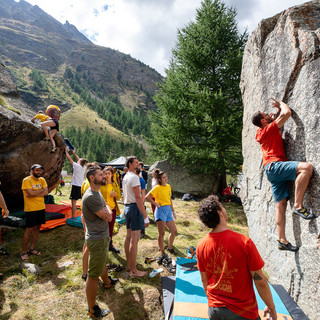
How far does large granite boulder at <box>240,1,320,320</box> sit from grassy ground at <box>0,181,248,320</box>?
224 centimetres

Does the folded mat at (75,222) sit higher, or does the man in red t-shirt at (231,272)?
the man in red t-shirt at (231,272)

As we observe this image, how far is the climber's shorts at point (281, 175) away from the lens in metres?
3.42

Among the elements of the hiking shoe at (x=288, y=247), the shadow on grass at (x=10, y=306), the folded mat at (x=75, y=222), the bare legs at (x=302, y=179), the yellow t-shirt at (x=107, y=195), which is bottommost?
the shadow on grass at (x=10, y=306)

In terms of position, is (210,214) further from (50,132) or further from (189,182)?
(189,182)

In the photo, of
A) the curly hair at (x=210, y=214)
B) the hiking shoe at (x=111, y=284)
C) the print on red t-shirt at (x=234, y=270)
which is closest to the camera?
the print on red t-shirt at (x=234, y=270)

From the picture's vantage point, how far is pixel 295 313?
10.3ft

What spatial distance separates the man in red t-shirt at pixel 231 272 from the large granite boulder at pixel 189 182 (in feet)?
37.6

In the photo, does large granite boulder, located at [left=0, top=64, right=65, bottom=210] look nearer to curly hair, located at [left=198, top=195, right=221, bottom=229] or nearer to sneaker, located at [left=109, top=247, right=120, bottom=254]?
sneaker, located at [left=109, top=247, right=120, bottom=254]

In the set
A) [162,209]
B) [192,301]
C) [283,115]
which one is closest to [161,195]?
[162,209]

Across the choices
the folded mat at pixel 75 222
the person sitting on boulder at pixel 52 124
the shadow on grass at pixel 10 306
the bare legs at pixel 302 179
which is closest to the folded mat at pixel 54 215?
the folded mat at pixel 75 222

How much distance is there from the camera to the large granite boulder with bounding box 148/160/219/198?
13594mm

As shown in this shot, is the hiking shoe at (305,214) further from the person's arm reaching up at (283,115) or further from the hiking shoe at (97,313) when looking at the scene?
the hiking shoe at (97,313)

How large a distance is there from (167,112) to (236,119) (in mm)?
4394

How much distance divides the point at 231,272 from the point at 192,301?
168 centimetres
